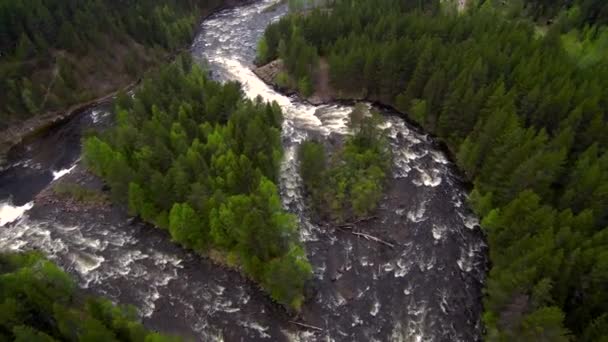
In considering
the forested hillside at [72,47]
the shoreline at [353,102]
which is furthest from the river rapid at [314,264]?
the forested hillside at [72,47]

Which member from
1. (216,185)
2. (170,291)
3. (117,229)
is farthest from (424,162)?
(117,229)

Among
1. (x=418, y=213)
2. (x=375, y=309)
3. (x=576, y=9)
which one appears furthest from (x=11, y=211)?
(x=576, y=9)

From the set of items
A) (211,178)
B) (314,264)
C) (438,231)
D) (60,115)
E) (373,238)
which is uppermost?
(211,178)

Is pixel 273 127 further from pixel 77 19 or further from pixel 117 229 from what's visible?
pixel 77 19

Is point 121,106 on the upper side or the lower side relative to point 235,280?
upper

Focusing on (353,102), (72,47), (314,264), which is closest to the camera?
(314,264)

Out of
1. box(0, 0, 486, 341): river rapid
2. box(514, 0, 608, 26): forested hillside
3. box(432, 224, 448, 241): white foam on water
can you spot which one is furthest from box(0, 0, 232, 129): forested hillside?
box(514, 0, 608, 26): forested hillside

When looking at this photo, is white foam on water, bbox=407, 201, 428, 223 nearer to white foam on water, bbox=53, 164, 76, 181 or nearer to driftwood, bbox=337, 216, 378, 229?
driftwood, bbox=337, 216, 378, 229

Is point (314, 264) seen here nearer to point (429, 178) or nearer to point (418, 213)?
point (418, 213)
